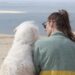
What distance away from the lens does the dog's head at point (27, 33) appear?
3.77m

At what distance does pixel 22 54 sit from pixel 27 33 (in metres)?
0.19

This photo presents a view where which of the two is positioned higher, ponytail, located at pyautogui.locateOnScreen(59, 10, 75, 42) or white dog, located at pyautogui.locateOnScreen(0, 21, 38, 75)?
ponytail, located at pyautogui.locateOnScreen(59, 10, 75, 42)

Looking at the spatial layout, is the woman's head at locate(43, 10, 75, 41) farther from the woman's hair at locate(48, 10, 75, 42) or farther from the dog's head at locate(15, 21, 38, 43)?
the dog's head at locate(15, 21, 38, 43)

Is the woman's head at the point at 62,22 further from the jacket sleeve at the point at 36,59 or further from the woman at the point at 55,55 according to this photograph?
the jacket sleeve at the point at 36,59

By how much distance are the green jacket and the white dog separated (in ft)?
0.23

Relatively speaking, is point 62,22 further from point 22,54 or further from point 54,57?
point 22,54

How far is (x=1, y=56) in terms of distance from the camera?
42.5 feet

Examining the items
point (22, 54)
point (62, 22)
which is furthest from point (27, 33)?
point (62, 22)

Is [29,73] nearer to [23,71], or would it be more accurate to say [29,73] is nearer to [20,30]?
[23,71]

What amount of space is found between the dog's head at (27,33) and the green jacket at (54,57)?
130mm

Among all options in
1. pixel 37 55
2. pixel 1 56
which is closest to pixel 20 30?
pixel 37 55

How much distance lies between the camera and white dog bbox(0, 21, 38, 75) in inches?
144

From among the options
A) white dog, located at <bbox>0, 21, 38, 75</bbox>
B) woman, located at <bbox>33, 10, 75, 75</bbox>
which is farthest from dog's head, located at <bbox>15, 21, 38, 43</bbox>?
woman, located at <bbox>33, 10, 75, 75</bbox>

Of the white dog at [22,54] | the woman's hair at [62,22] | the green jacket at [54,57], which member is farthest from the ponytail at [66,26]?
the white dog at [22,54]
